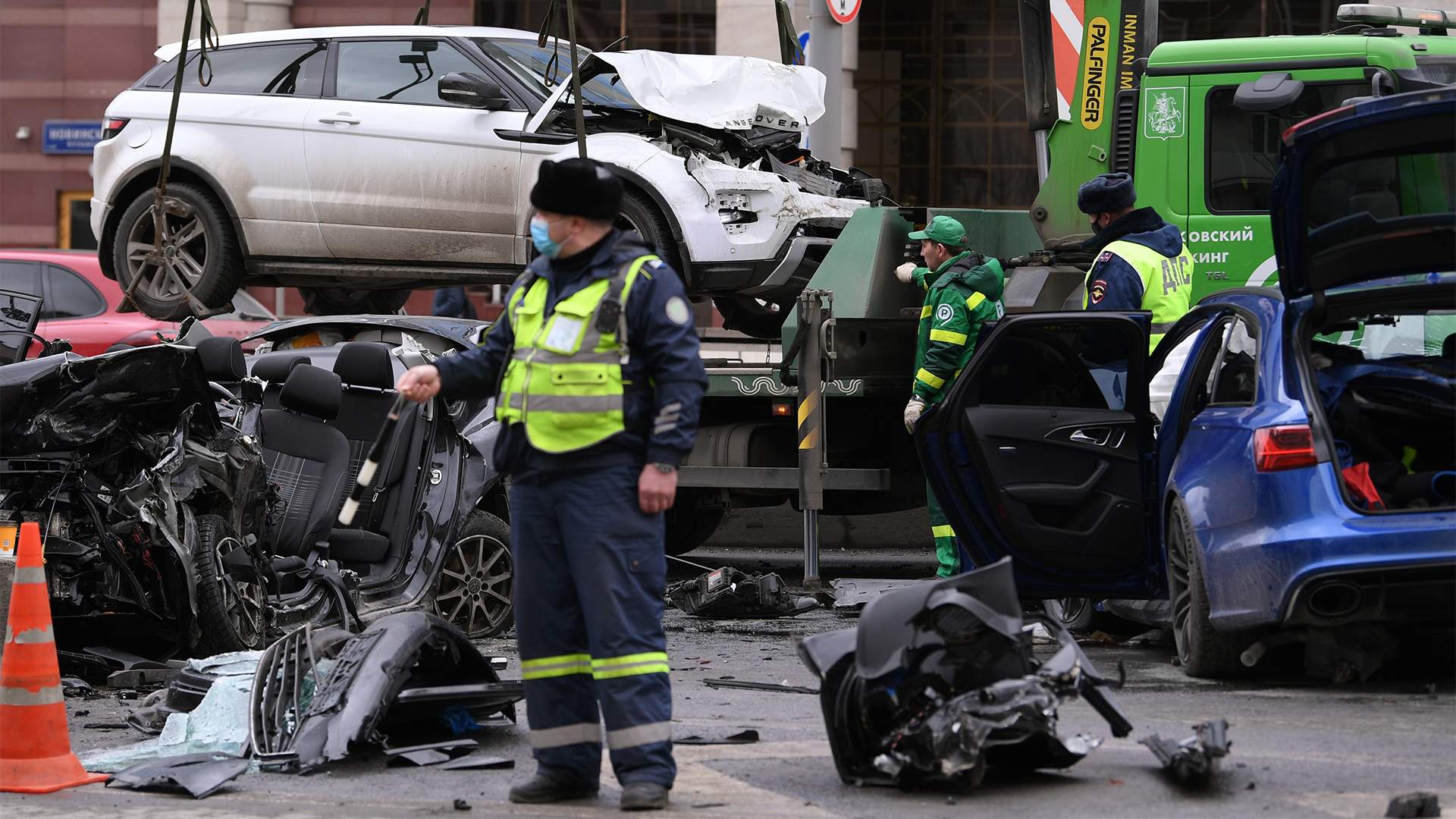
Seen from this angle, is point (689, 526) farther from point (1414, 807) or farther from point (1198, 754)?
point (1414, 807)

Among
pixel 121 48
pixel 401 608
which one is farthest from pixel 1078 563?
pixel 121 48

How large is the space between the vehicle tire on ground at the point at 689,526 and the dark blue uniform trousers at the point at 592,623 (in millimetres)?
5684

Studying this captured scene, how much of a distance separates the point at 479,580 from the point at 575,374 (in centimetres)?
370

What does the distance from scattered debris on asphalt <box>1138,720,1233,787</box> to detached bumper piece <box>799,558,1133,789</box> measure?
14 cm

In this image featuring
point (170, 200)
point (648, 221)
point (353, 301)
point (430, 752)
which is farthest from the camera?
point (353, 301)

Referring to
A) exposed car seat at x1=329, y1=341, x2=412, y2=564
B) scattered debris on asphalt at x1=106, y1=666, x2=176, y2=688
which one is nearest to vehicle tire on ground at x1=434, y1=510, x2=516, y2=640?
exposed car seat at x1=329, y1=341, x2=412, y2=564

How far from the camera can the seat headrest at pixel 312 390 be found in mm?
8164

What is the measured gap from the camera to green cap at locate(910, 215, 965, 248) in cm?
938

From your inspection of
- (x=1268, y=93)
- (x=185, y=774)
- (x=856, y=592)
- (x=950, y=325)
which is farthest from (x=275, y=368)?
(x=1268, y=93)

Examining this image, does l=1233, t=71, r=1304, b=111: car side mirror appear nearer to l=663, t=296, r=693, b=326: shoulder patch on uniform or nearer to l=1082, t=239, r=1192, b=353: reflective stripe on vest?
l=1082, t=239, r=1192, b=353: reflective stripe on vest

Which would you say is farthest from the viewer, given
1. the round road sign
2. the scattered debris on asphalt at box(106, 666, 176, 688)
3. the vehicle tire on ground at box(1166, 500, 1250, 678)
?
the round road sign

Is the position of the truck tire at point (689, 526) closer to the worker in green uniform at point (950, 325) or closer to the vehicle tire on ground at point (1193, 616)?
the worker in green uniform at point (950, 325)

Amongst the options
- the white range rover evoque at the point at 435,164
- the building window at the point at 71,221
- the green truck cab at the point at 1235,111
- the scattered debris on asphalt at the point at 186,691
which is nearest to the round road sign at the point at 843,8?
the white range rover evoque at the point at 435,164

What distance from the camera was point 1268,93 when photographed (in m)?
8.92
